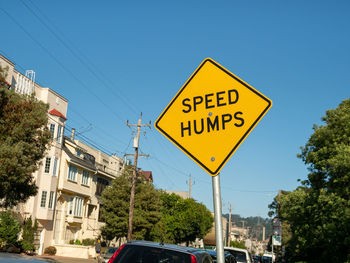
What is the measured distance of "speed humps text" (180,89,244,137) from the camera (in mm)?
3857

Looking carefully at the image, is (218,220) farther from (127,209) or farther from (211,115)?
(127,209)

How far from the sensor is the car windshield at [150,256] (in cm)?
631

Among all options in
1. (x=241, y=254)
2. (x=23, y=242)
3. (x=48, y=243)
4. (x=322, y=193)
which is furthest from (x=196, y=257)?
(x=48, y=243)

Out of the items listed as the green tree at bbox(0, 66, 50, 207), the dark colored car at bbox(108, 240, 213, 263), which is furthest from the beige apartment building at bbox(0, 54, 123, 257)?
the dark colored car at bbox(108, 240, 213, 263)

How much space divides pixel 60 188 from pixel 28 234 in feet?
23.0

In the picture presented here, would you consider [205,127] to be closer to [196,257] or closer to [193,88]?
[193,88]

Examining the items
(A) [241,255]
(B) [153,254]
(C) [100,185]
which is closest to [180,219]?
(C) [100,185]

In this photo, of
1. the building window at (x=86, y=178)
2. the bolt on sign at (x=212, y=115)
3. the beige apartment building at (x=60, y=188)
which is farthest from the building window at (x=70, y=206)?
the bolt on sign at (x=212, y=115)

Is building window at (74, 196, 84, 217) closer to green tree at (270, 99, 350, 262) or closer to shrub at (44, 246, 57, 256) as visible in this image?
shrub at (44, 246, 57, 256)

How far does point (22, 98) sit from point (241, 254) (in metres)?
12.8

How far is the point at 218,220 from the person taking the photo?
3654 millimetres

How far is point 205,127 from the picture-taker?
394cm

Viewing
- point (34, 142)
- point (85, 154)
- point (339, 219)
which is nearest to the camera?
point (34, 142)

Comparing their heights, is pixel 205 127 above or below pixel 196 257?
above
